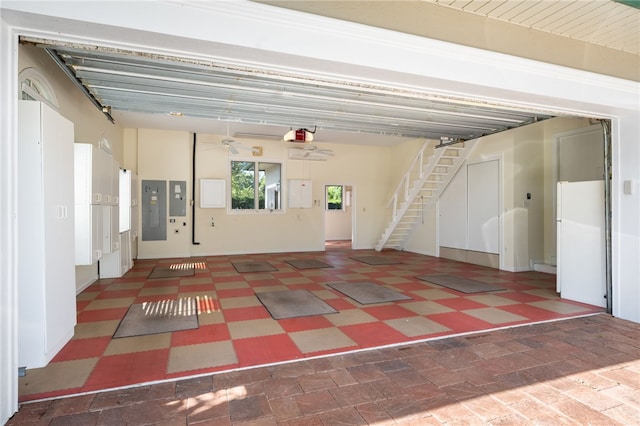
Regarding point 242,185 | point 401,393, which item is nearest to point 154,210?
point 242,185

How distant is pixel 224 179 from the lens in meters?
10.6

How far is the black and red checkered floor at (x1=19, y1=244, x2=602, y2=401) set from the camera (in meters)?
3.11

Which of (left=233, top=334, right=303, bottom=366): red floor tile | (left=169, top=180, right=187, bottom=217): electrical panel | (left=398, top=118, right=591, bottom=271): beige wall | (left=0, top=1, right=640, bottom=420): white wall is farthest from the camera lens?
(left=169, top=180, right=187, bottom=217): electrical panel

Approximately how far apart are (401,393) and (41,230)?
3.20 meters

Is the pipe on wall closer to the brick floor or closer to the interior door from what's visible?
the interior door

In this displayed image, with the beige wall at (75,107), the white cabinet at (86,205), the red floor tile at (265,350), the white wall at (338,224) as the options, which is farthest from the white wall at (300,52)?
the white wall at (338,224)

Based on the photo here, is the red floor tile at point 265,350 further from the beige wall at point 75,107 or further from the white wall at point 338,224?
the white wall at point 338,224

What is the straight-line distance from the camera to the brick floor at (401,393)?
2.38 m

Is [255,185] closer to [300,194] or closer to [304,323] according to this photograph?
[300,194]

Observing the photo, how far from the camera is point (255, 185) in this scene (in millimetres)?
11203

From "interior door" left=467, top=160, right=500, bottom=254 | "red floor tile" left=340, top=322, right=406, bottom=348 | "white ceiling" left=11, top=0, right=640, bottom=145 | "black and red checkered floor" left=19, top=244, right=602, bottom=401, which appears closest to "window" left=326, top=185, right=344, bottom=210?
"interior door" left=467, top=160, right=500, bottom=254

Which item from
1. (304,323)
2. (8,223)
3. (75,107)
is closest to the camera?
(8,223)

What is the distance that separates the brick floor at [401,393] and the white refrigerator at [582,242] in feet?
5.65

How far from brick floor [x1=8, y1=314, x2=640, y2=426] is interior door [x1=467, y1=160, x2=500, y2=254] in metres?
5.07
